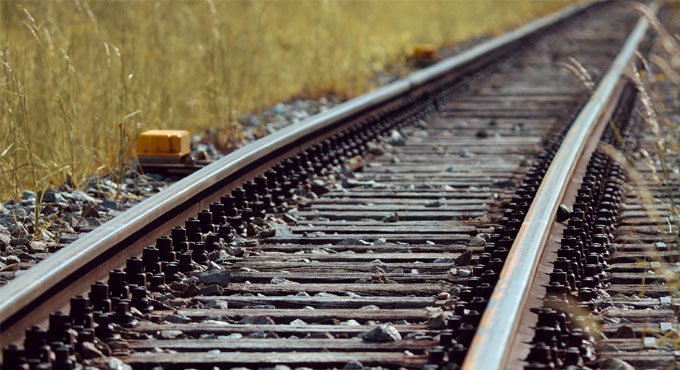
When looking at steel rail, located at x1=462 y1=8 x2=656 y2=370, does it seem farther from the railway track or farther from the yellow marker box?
the yellow marker box

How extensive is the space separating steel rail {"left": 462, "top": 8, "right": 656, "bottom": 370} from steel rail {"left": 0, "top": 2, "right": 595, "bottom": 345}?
1.28 m

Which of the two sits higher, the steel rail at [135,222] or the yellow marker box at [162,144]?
the yellow marker box at [162,144]

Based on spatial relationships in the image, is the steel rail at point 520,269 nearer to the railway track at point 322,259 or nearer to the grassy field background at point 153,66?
the railway track at point 322,259

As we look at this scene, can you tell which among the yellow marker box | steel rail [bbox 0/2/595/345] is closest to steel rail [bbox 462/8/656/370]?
steel rail [bbox 0/2/595/345]

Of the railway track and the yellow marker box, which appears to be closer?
the railway track

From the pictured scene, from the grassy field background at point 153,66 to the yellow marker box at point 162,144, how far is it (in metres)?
0.15

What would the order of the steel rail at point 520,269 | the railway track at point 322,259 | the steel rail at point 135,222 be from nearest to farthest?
the steel rail at point 520,269, the steel rail at point 135,222, the railway track at point 322,259

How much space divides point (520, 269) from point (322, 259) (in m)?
1.23

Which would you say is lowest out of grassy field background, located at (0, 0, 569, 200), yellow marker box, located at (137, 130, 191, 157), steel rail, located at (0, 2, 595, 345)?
steel rail, located at (0, 2, 595, 345)

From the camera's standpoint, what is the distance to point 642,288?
4477 mm

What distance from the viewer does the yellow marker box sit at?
691 centimetres

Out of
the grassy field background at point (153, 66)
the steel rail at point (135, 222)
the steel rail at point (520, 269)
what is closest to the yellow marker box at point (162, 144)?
the grassy field background at point (153, 66)

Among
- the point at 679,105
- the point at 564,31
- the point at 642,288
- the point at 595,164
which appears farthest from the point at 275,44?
the point at 642,288

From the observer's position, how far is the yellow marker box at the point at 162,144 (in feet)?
22.7
